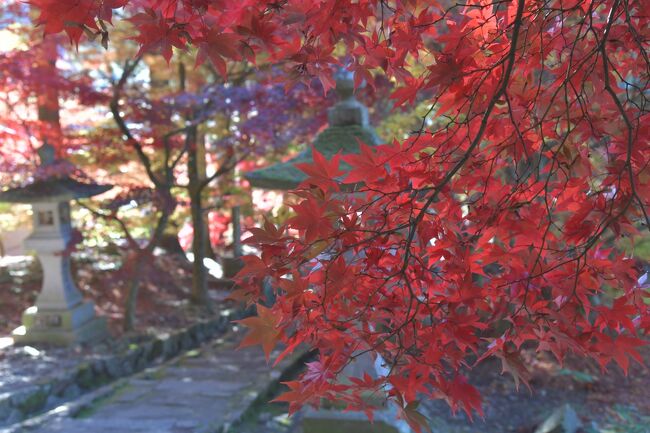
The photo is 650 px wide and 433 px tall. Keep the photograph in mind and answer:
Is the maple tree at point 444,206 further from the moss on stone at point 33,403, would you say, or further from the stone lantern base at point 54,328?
the stone lantern base at point 54,328

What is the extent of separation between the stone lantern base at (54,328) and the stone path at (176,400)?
1.33m

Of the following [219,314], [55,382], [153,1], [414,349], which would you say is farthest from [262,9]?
[219,314]

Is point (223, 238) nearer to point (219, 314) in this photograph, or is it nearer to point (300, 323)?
point (219, 314)

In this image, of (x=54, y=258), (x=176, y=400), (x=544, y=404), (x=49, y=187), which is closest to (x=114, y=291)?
(x=54, y=258)

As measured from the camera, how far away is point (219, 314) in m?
8.19

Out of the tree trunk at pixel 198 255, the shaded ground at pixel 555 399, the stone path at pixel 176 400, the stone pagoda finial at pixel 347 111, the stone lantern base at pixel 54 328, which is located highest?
the stone pagoda finial at pixel 347 111

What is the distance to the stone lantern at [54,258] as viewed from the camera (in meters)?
6.32

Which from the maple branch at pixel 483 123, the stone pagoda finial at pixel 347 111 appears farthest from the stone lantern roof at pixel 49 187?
the maple branch at pixel 483 123

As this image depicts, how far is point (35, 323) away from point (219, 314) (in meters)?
2.47

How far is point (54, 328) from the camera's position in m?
6.53

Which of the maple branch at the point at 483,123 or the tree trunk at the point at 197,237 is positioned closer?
the maple branch at the point at 483,123

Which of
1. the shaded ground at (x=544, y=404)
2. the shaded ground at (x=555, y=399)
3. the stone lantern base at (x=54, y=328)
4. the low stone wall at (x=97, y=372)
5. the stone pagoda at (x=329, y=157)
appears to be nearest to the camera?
the stone pagoda at (x=329, y=157)

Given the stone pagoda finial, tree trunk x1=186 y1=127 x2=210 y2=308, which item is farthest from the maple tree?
tree trunk x1=186 y1=127 x2=210 y2=308

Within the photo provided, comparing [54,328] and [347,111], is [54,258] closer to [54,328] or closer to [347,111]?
[54,328]
